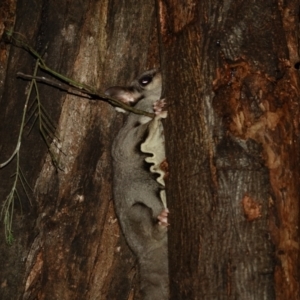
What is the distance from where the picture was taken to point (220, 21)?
339 centimetres

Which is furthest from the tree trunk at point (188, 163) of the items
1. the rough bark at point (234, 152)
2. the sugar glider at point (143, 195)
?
the sugar glider at point (143, 195)

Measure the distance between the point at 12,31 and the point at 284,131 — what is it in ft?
8.74

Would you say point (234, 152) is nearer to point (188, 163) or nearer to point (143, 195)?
point (188, 163)

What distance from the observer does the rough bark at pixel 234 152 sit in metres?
3.04

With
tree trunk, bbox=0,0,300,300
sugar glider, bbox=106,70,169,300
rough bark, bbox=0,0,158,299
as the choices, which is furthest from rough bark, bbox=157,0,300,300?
rough bark, bbox=0,0,158,299

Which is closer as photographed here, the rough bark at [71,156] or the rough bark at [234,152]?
the rough bark at [234,152]

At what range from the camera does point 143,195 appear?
4762 millimetres

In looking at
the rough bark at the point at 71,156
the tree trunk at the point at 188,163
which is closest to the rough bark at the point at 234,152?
the tree trunk at the point at 188,163

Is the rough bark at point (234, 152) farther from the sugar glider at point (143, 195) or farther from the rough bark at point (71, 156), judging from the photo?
the rough bark at point (71, 156)

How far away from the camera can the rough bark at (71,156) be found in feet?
15.0

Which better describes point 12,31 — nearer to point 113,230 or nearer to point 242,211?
point 113,230

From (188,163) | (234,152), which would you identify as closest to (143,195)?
(188,163)

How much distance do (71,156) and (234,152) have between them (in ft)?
6.31

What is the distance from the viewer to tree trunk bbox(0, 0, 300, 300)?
308 centimetres
